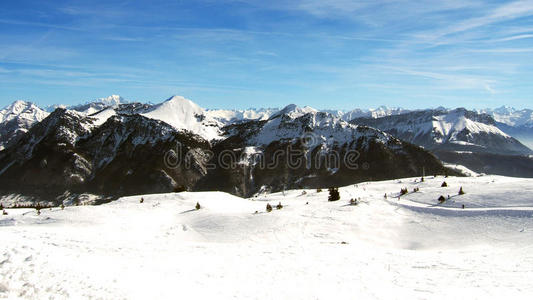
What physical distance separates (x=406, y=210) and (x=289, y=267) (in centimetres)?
2141

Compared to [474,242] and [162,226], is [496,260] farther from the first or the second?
[162,226]

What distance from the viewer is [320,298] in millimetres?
15617

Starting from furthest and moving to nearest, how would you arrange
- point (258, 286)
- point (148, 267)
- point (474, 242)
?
1. point (474, 242)
2. point (148, 267)
3. point (258, 286)

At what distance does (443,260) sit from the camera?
71.6ft

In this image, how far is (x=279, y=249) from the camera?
24797 millimetres

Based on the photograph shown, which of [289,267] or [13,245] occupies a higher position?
[13,245]

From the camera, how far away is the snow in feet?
52.0

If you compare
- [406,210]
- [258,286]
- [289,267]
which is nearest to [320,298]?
[258,286]

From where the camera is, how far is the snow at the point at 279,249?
1584 centimetres

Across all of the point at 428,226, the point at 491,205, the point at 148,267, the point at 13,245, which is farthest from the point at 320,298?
the point at 491,205

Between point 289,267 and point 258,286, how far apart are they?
3.72 metres

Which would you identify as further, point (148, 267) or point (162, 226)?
point (162, 226)

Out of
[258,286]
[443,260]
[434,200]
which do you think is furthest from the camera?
[434,200]

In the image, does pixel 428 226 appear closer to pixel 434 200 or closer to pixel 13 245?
pixel 434 200
